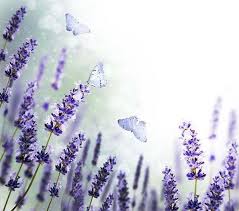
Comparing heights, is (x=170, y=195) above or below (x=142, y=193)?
below

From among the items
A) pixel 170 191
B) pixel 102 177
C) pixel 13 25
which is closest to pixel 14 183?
pixel 102 177

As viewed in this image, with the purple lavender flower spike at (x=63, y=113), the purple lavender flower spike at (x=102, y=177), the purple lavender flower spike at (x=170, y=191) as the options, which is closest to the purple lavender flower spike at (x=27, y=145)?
the purple lavender flower spike at (x=63, y=113)

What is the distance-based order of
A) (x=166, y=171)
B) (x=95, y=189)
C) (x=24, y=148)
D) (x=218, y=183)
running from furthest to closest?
(x=95, y=189) → (x=166, y=171) → (x=218, y=183) → (x=24, y=148)

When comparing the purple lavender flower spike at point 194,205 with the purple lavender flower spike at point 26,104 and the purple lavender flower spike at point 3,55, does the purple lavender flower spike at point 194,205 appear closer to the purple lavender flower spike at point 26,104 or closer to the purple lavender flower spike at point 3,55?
the purple lavender flower spike at point 26,104

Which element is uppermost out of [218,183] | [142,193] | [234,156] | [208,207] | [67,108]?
[142,193]

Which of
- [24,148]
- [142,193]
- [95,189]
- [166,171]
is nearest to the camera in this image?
[24,148]

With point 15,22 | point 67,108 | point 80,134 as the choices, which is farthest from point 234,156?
point 15,22

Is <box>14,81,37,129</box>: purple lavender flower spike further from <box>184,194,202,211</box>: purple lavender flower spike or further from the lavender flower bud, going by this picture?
the lavender flower bud

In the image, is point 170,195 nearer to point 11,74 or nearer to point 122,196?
point 122,196
